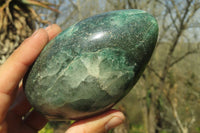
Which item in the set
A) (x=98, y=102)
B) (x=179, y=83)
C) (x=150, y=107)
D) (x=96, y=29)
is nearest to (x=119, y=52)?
(x=96, y=29)

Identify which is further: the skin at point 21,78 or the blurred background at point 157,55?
the blurred background at point 157,55

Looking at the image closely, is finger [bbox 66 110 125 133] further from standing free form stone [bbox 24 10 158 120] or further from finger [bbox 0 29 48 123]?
finger [bbox 0 29 48 123]

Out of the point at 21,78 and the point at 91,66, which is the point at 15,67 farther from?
the point at 91,66

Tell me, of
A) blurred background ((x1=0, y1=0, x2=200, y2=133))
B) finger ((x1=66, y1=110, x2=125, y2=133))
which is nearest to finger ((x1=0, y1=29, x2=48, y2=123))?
finger ((x1=66, y1=110, x2=125, y2=133))

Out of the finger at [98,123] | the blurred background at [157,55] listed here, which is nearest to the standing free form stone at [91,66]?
the finger at [98,123]

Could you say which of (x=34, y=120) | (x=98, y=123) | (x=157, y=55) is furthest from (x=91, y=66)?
(x=157, y=55)

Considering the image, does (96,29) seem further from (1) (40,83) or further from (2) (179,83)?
(2) (179,83)

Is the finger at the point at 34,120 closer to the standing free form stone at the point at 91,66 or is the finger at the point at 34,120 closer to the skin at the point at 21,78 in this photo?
the skin at the point at 21,78
